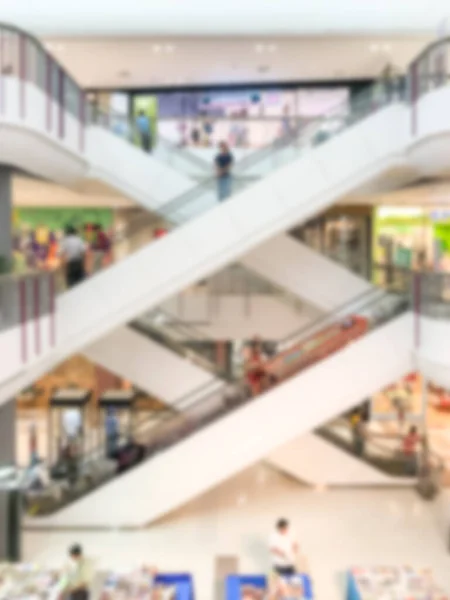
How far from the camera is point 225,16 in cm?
1329

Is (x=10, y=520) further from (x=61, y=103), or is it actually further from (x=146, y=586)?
(x=61, y=103)

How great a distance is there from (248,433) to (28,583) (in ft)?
13.9

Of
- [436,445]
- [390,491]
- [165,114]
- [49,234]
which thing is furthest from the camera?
[49,234]

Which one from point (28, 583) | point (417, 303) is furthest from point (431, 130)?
point (28, 583)

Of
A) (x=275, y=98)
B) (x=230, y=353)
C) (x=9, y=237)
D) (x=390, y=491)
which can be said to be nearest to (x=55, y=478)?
(x=9, y=237)

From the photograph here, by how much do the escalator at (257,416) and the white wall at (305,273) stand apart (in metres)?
2.99

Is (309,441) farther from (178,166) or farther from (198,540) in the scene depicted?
(178,166)

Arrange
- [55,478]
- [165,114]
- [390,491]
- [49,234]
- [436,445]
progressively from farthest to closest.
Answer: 1. [49,234]
2. [165,114]
3. [436,445]
4. [390,491]
5. [55,478]

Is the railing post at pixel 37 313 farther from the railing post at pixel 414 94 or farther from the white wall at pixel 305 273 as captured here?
the white wall at pixel 305 273

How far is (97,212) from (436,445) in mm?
10953

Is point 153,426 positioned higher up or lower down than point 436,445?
higher up

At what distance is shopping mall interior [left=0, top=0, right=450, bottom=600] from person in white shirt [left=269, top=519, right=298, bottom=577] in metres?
0.03

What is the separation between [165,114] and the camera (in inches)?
744

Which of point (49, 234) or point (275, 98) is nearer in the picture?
point (275, 98)
